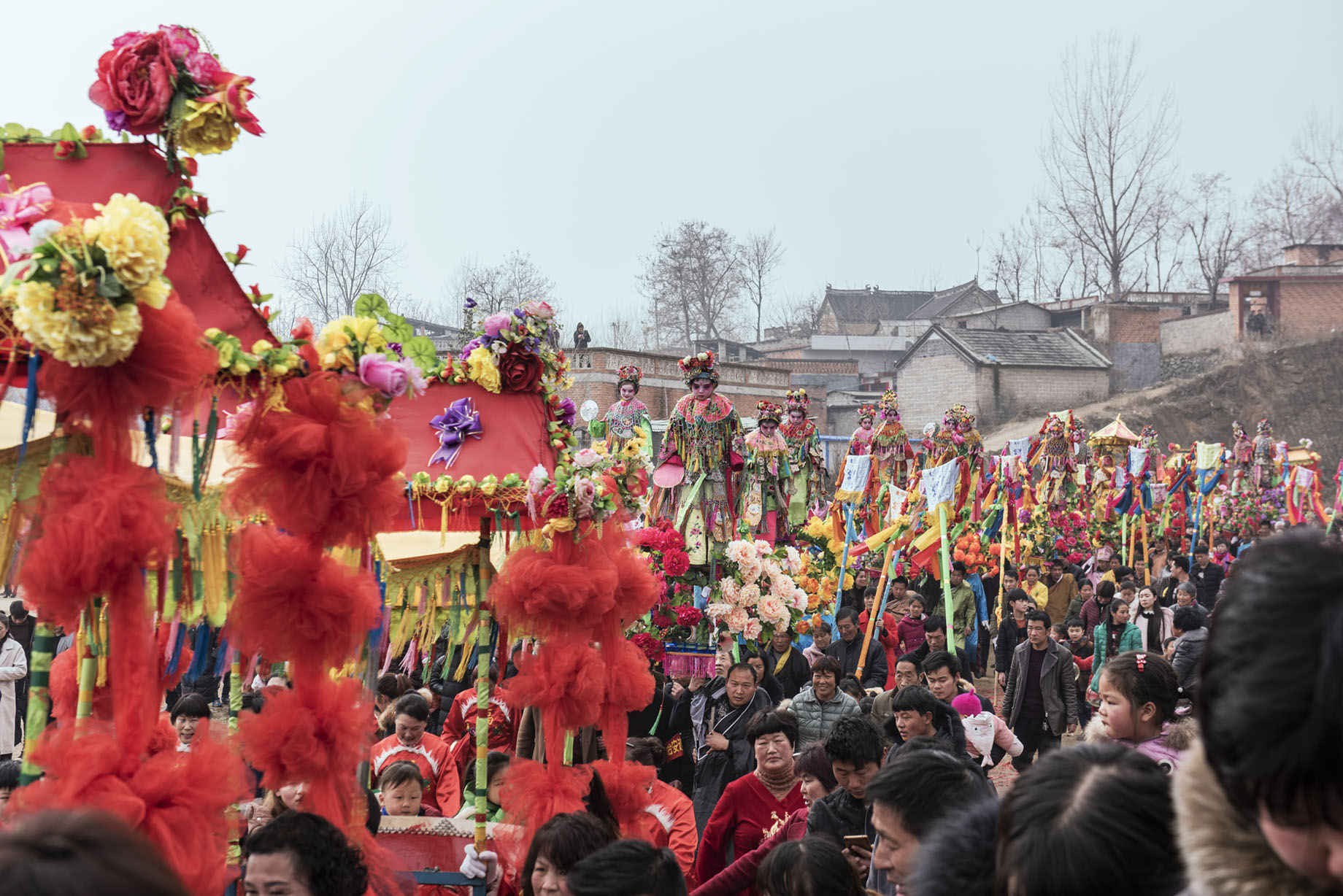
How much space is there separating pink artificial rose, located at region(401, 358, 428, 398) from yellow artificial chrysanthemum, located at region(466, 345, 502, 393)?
1.58m

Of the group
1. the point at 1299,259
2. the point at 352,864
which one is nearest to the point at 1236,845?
the point at 352,864

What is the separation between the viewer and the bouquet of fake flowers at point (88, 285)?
2736 millimetres

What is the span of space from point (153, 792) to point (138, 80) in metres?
1.93

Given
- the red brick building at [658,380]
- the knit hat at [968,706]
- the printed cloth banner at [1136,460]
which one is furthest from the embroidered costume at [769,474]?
the red brick building at [658,380]

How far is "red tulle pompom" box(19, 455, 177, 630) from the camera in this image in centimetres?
285

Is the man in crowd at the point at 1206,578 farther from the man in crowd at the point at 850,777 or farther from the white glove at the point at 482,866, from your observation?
the white glove at the point at 482,866

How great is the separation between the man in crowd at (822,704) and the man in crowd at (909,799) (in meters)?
3.62

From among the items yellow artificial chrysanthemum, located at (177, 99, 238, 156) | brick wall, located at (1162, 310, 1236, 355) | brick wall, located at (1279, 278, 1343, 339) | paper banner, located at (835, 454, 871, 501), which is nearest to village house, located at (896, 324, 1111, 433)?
brick wall, located at (1162, 310, 1236, 355)

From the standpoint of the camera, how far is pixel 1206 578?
1453 centimetres

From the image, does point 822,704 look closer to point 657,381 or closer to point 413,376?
point 413,376

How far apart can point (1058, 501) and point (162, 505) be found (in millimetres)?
16375

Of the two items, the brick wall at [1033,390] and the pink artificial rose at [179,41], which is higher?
the brick wall at [1033,390]

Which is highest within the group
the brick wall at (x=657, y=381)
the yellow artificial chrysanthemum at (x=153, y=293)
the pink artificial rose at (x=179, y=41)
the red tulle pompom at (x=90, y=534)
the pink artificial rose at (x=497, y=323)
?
the brick wall at (x=657, y=381)

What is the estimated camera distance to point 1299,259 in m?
42.1
